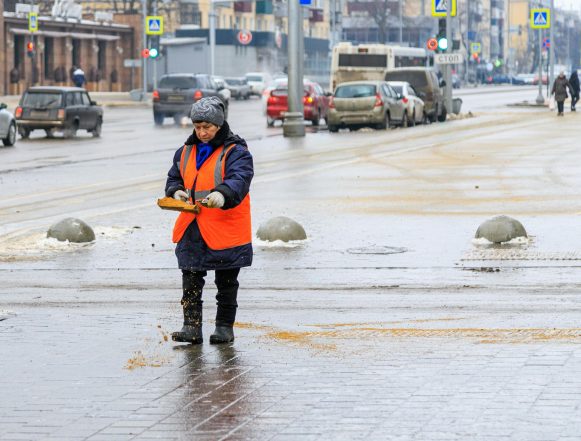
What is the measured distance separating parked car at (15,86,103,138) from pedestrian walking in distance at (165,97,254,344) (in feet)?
103

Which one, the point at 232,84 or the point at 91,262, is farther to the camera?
the point at 232,84

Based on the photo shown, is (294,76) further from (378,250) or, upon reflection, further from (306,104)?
(378,250)

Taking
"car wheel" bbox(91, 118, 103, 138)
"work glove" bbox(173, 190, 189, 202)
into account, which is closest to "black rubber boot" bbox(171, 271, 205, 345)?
"work glove" bbox(173, 190, 189, 202)

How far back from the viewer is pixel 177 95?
4991cm

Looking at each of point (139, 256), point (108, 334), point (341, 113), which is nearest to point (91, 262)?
point (139, 256)

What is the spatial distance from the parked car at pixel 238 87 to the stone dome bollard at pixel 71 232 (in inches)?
2720

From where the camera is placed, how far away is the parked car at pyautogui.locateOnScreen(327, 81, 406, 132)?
141 feet

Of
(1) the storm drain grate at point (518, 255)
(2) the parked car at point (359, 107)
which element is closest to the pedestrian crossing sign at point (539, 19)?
(2) the parked car at point (359, 107)

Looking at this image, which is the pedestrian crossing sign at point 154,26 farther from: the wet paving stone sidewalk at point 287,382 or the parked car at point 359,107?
the wet paving stone sidewalk at point 287,382

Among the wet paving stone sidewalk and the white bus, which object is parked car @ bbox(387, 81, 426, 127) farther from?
the wet paving stone sidewalk

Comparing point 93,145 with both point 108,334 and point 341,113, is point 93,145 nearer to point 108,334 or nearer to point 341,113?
point 341,113

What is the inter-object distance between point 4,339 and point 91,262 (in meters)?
4.44

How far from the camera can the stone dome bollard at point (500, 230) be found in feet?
47.6

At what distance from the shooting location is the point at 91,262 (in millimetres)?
13672
